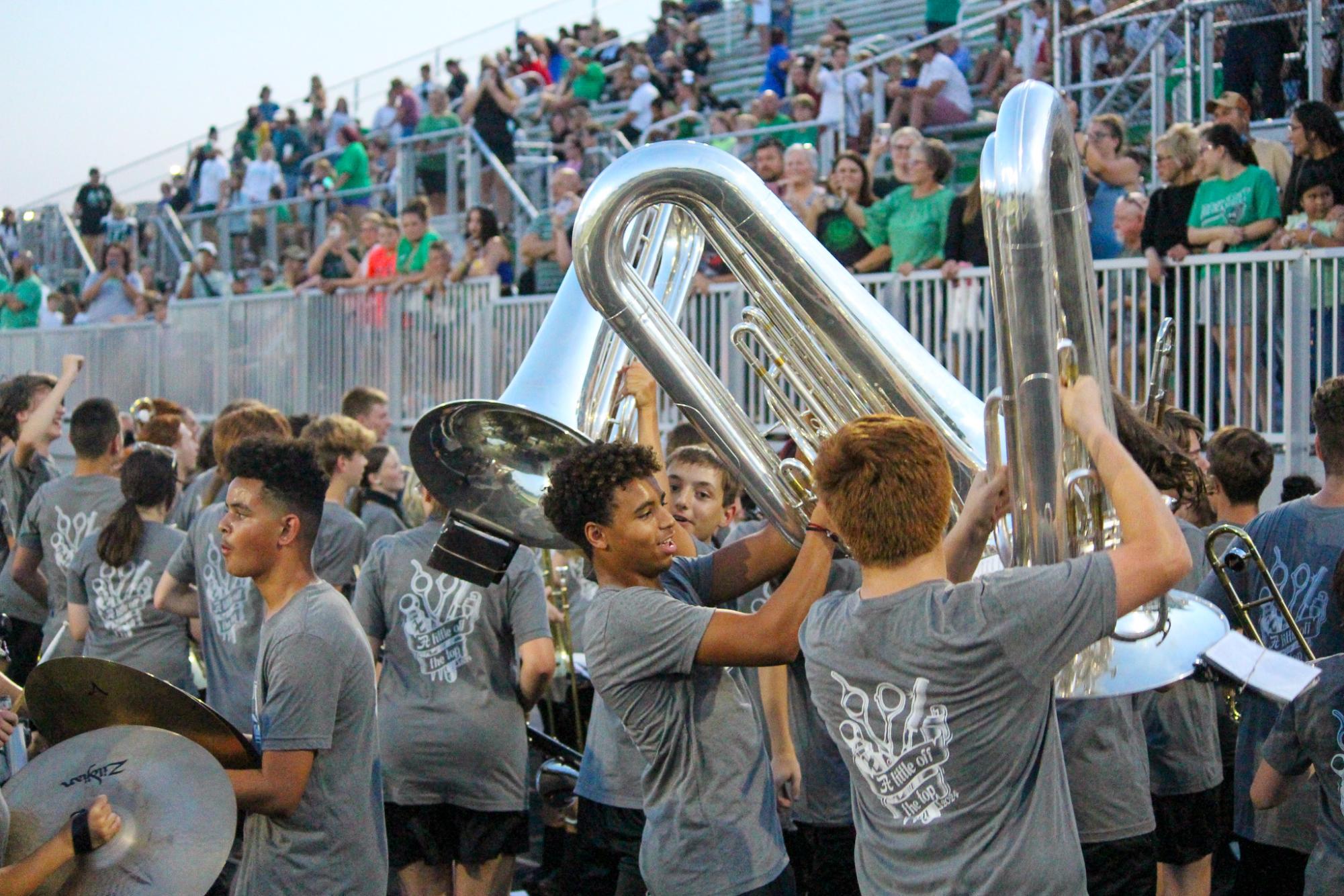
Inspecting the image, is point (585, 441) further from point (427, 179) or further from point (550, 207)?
point (427, 179)

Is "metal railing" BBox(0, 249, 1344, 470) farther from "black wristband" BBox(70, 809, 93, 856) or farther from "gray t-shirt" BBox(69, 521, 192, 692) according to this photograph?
"gray t-shirt" BBox(69, 521, 192, 692)

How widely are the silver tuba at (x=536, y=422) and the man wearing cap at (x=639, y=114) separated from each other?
39.5ft

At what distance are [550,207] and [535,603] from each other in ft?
31.4

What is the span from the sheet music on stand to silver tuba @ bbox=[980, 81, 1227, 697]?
0.33 ft

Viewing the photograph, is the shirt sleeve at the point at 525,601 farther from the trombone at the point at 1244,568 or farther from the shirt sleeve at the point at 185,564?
the trombone at the point at 1244,568

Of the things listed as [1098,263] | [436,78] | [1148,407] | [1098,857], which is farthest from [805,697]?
[436,78]

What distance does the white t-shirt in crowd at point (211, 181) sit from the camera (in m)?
20.8

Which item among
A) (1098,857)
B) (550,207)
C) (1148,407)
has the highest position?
(550,207)

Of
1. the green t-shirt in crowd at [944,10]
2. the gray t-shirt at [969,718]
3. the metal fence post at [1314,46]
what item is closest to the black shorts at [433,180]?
the green t-shirt in crowd at [944,10]

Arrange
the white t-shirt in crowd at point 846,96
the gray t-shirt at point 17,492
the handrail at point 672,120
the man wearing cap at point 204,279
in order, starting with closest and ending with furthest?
the gray t-shirt at point 17,492, the white t-shirt in crowd at point 846,96, the handrail at point 672,120, the man wearing cap at point 204,279

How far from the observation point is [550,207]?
1394 cm

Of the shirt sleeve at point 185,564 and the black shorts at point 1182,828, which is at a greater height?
the shirt sleeve at point 185,564

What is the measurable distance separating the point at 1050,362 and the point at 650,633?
1.08m

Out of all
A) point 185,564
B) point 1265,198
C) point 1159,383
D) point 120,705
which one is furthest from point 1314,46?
point 120,705
